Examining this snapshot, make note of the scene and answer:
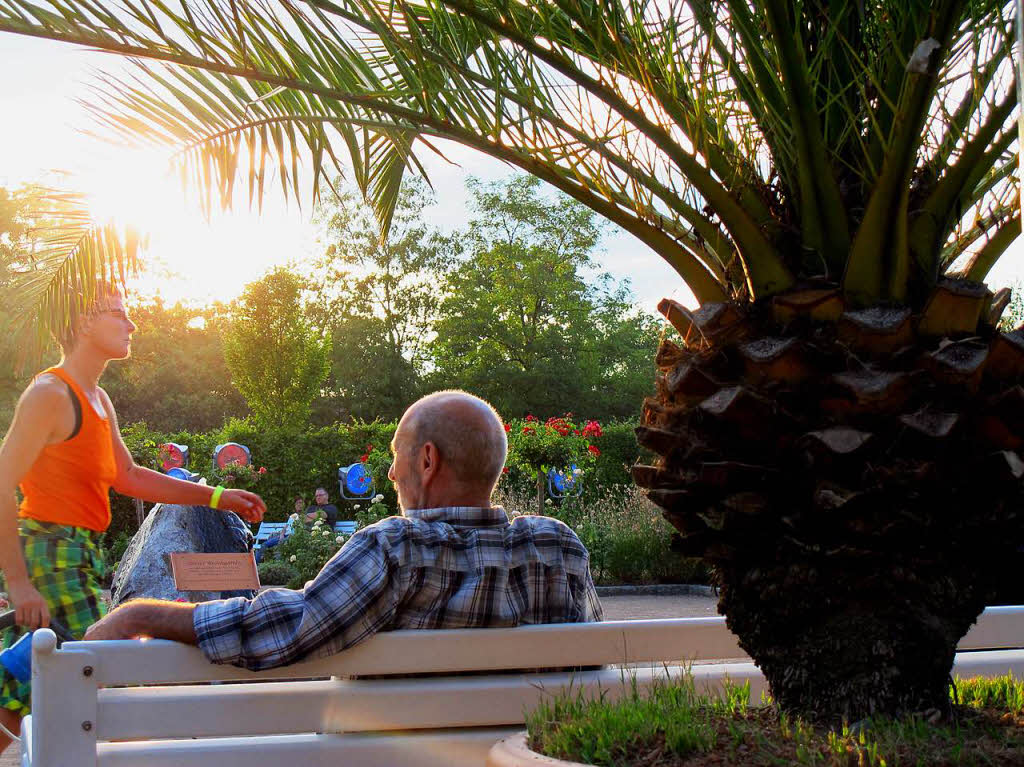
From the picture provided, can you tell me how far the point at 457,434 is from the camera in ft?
8.58

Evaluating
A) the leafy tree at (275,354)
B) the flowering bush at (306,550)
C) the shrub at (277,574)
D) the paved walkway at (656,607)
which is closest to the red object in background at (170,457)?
the flowering bush at (306,550)

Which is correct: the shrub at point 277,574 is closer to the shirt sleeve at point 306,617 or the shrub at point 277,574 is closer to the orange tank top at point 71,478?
the orange tank top at point 71,478

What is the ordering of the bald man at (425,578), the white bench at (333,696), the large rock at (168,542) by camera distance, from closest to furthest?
the white bench at (333,696) < the bald man at (425,578) < the large rock at (168,542)

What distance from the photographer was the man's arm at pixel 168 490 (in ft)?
12.0

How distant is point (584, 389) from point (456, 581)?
33.9m

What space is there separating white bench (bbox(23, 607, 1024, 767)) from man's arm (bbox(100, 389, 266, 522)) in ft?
4.18

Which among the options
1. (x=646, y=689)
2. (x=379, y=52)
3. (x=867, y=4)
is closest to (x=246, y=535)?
(x=379, y=52)

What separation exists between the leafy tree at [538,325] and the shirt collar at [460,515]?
3285 cm

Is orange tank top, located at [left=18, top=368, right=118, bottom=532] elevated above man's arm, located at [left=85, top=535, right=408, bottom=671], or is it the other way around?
orange tank top, located at [left=18, top=368, right=118, bottom=532]

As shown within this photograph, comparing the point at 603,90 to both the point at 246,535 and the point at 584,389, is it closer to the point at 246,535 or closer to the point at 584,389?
the point at 246,535

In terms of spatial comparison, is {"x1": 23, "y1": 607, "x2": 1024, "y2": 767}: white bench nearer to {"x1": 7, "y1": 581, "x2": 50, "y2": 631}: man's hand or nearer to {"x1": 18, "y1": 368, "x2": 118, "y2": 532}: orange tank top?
{"x1": 7, "y1": 581, "x2": 50, "y2": 631}: man's hand

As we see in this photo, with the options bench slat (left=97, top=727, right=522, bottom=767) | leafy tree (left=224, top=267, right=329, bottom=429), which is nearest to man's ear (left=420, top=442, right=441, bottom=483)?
bench slat (left=97, top=727, right=522, bottom=767)

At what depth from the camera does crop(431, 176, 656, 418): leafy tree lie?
3638cm

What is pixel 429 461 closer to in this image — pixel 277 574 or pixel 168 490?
pixel 168 490
